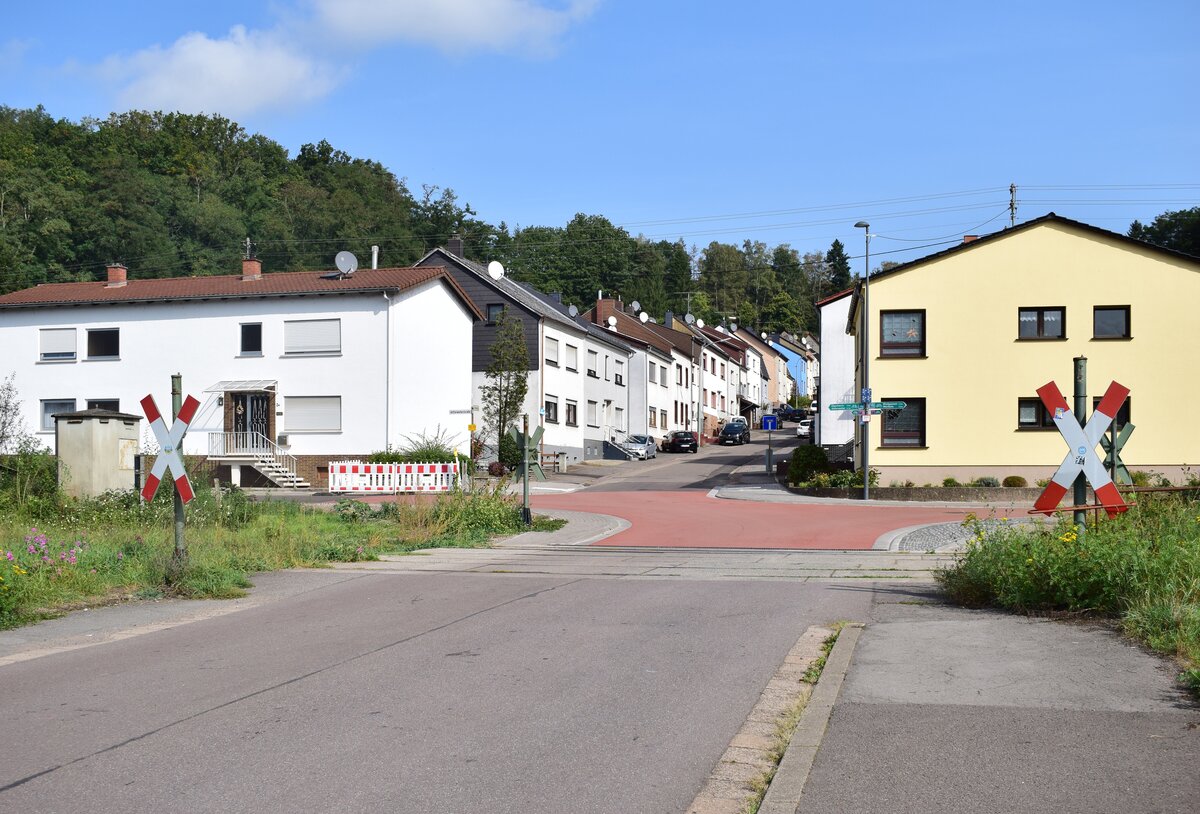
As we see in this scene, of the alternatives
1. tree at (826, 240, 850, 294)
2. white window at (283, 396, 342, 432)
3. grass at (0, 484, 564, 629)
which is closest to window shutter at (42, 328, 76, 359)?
white window at (283, 396, 342, 432)

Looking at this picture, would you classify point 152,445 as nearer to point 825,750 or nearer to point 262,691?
point 262,691

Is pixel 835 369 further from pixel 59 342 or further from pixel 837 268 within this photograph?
pixel 837 268

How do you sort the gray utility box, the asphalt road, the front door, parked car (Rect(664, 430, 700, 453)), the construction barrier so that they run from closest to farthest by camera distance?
the asphalt road → the gray utility box → the construction barrier → the front door → parked car (Rect(664, 430, 700, 453))

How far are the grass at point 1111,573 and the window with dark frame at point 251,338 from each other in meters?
36.4

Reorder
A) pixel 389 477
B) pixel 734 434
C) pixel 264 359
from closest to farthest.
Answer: pixel 389 477 < pixel 264 359 < pixel 734 434

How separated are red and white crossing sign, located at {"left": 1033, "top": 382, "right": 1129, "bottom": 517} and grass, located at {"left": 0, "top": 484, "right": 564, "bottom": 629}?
910cm

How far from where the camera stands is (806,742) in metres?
6.10

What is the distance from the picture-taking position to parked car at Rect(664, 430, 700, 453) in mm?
68375

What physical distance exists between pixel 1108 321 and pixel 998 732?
34.0 metres

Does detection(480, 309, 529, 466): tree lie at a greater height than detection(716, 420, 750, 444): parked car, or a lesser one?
greater

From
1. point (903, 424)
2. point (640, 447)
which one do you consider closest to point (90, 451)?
point (903, 424)

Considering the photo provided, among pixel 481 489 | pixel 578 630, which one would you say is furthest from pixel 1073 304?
pixel 578 630

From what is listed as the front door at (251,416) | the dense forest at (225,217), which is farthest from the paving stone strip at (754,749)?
the dense forest at (225,217)

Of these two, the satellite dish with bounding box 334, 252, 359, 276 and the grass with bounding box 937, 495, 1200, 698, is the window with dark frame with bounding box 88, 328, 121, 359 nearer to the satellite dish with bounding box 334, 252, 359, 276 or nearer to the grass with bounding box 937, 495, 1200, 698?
the satellite dish with bounding box 334, 252, 359, 276
